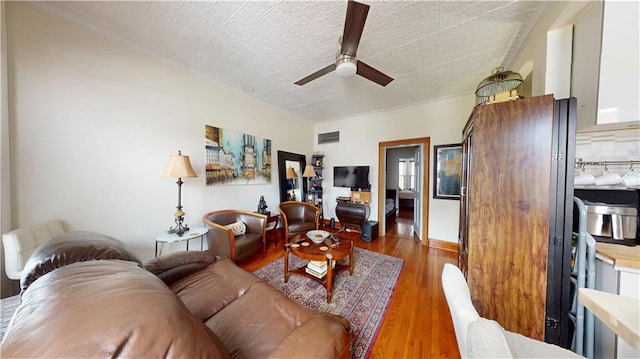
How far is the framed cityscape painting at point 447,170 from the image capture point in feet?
10.4

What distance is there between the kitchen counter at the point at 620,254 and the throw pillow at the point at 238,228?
332cm

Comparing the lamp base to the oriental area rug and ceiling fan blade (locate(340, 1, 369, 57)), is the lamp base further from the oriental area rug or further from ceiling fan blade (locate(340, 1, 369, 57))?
ceiling fan blade (locate(340, 1, 369, 57))

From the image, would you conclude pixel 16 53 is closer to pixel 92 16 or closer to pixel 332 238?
pixel 92 16

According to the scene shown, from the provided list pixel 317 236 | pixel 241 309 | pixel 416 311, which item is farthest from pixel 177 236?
pixel 416 311

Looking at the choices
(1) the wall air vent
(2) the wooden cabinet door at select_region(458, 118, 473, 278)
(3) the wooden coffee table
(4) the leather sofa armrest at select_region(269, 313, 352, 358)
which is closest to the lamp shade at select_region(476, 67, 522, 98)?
(2) the wooden cabinet door at select_region(458, 118, 473, 278)

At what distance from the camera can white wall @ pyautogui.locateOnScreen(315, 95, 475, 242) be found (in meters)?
3.24

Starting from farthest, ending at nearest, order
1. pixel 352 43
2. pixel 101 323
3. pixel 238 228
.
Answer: pixel 238 228
pixel 352 43
pixel 101 323

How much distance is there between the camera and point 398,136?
3.75m

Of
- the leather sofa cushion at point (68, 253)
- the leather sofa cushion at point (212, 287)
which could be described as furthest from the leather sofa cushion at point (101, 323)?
the leather sofa cushion at point (212, 287)

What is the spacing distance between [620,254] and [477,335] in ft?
4.49

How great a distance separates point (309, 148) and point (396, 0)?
11.2 feet

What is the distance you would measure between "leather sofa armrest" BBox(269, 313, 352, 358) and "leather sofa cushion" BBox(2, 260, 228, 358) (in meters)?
0.29

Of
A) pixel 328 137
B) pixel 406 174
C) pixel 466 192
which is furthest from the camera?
pixel 406 174

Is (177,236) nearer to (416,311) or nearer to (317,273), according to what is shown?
(317,273)
